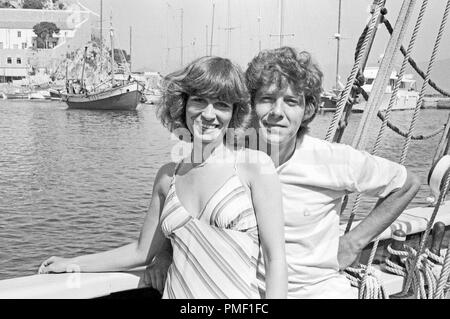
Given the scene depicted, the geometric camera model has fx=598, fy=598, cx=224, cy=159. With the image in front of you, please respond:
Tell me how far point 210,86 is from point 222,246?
0.46 meters

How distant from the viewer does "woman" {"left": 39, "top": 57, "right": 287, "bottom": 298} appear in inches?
65.9

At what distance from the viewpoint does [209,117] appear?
1755 mm

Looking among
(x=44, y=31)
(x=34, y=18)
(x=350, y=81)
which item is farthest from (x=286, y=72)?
(x=34, y=18)

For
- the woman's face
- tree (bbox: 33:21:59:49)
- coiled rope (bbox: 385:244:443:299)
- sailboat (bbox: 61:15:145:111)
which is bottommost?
sailboat (bbox: 61:15:145:111)

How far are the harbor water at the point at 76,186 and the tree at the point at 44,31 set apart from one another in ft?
187

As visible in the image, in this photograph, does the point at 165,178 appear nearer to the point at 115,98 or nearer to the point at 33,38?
the point at 115,98

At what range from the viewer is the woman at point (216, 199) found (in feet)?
5.49

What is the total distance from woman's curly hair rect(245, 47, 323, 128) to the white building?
82149 millimetres

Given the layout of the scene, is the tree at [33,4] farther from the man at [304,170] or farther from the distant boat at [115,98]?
the man at [304,170]

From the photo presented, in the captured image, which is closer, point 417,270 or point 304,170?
point 304,170

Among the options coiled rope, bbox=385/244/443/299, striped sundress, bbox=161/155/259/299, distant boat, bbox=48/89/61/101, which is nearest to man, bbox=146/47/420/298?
striped sundress, bbox=161/155/259/299

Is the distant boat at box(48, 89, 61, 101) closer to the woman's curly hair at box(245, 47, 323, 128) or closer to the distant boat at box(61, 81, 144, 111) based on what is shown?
the distant boat at box(61, 81, 144, 111)

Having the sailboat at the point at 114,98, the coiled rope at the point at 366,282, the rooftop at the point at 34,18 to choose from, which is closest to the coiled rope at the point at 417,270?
the coiled rope at the point at 366,282
